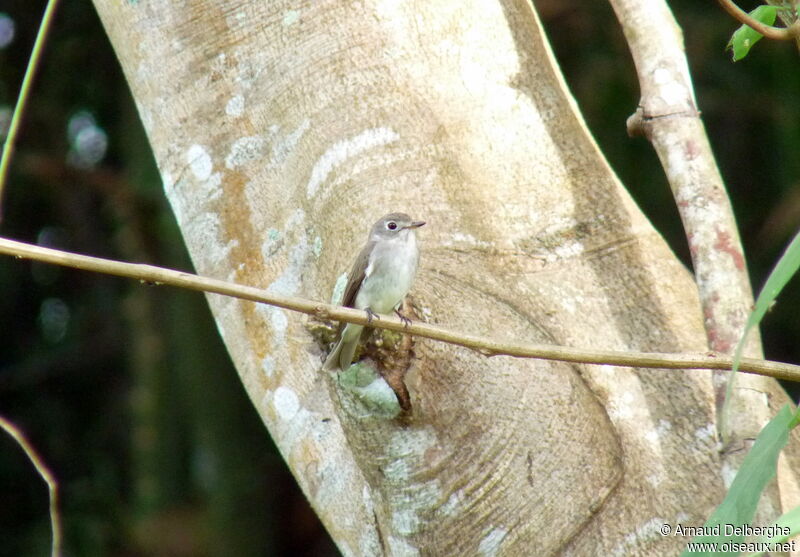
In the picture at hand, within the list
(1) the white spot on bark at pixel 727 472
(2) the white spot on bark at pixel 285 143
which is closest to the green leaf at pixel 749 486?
(1) the white spot on bark at pixel 727 472

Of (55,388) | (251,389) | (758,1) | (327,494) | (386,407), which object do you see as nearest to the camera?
(386,407)

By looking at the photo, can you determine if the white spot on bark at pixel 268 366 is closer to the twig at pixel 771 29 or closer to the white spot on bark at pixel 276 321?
the white spot on bark at pixel 276 321

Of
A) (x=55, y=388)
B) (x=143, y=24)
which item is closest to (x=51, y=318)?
(x=55, y=388)

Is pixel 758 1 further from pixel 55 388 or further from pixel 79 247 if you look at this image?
pixel 55 388

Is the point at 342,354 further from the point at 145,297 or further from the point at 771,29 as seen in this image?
the point at 145,297

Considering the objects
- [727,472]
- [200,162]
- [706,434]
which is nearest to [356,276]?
[200,162]

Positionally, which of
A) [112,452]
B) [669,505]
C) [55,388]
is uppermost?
[669,505]

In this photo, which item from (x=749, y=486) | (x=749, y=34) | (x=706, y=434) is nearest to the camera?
(x=749, y=486)

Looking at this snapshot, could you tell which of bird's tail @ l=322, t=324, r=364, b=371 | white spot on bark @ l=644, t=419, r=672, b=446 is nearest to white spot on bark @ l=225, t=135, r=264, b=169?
bird's tail @ l=322, t=324, r=364, b=371

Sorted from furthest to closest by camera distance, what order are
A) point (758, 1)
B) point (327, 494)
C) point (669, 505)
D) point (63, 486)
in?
point (63, 486)
point (758, 1)
point (327, 494)
point (669, 505)
